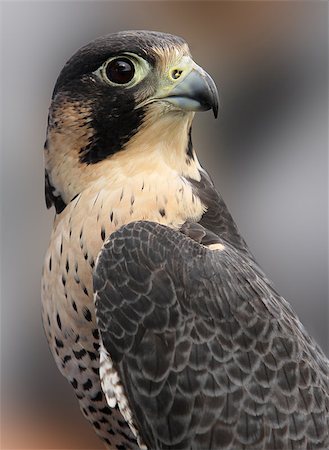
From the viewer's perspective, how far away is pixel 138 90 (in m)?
2.36

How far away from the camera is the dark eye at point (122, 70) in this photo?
2352 mm

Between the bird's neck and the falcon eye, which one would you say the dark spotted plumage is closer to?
the bird's neck

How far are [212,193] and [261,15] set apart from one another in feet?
14.7

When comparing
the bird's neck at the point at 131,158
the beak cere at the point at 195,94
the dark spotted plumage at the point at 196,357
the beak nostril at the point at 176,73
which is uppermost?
the beak nostril at the point at 176,73

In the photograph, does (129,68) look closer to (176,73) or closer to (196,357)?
(176,73)

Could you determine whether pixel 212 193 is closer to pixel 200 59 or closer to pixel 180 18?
pixel 200 59

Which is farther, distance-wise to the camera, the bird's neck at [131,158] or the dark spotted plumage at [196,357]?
the bird's neck at [131,158]

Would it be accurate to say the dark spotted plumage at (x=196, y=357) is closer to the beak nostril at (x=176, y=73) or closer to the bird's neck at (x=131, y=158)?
the bird's neck at (x=131, y=158)

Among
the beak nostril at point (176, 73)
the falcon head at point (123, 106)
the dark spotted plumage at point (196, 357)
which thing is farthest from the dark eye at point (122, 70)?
the dark spotted plumage at point (196, 357)

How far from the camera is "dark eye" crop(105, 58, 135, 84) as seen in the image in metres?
2.35

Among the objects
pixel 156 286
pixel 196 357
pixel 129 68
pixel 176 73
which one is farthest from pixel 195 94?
pixel 196 357

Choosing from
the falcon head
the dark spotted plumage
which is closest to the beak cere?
the falcon head

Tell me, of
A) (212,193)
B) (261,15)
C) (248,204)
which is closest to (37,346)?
(248,204)

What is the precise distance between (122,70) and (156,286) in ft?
2.08
